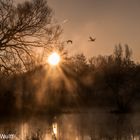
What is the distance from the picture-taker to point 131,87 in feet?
178

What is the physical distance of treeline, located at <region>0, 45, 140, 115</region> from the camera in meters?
51.6

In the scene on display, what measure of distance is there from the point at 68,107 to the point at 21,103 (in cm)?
816

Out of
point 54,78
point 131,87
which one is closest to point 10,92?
point 54,78

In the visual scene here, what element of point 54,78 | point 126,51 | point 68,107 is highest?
point 126,51

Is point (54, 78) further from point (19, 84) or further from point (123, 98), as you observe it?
point (123, 98)

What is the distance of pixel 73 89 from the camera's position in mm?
60438

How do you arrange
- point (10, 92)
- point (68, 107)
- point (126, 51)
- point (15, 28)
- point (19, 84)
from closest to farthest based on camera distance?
point (15, 28) → point (10, 92) → point (19, 84) → point (68, 107) → point (126, 51)

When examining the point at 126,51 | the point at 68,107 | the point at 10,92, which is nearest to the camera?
the point at 10,92

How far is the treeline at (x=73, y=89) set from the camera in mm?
51562

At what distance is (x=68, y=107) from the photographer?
193 ft

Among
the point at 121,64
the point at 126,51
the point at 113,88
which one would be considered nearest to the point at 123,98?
the point at 113,88

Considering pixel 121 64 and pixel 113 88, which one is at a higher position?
pixel 121 64

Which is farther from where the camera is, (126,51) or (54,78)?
(126,51)

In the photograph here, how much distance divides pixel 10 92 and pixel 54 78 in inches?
419
